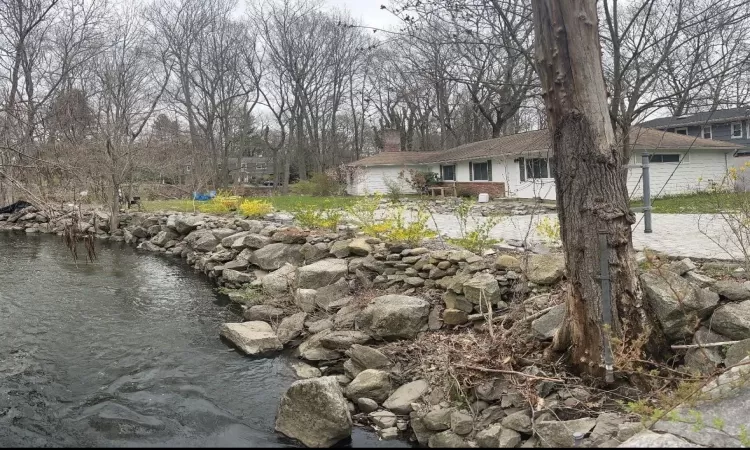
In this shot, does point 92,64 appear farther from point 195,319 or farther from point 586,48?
point 586,48

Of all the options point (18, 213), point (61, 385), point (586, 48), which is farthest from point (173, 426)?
point (18, 213)

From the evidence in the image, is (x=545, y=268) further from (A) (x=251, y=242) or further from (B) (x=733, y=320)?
(A) (x=251, y=242)

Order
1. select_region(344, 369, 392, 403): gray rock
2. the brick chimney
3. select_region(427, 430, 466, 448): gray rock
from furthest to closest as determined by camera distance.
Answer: the brick chimney → select_region(344, 369, 392, 403): gray rock → select_region(427, 430, 466, 448): gray rock

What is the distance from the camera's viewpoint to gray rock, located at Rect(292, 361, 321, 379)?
17.7 feet

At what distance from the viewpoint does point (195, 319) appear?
24.6 feet

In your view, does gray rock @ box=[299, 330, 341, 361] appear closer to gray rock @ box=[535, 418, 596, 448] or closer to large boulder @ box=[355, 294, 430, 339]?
large boulder @ box=[355, 294, 430, 339]

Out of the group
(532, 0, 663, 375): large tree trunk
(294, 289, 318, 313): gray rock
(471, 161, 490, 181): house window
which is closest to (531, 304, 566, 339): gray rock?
(532, 0, 663, 375): large tree trunk

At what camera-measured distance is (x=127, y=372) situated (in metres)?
5.34

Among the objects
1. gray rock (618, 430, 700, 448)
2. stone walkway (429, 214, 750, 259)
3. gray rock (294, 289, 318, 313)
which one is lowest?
gray rock (294, 289, 318, 313)

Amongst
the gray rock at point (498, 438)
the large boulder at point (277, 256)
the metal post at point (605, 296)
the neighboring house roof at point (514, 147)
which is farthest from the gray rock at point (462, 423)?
the neighboring house roof at point (514, 147)

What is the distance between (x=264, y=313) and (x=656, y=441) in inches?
221

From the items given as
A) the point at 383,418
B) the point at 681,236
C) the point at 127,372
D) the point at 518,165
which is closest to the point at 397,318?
the point at 383,418

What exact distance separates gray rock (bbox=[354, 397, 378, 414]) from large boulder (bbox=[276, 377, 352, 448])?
0.40 m

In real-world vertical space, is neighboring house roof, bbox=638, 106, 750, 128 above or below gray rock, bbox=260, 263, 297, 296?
above
